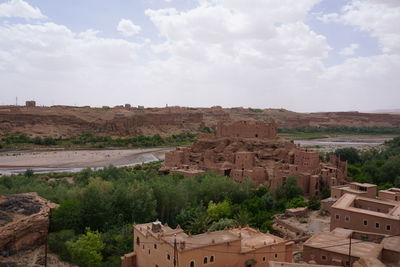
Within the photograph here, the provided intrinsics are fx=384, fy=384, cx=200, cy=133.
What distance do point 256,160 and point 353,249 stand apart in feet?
69.0

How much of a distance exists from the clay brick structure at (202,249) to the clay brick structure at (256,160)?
13.8 m

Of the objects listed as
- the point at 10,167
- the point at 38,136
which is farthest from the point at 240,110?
the point at 10,167

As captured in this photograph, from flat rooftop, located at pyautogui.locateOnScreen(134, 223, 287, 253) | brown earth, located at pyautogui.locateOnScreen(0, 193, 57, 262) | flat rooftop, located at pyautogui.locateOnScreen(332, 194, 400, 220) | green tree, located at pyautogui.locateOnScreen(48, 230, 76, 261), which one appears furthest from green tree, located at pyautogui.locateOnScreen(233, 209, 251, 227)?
brown earth, located at pyautogui.locateOnScreen(0, 193, 57, 262)

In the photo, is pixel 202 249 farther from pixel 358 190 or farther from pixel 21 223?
pixel 358 190

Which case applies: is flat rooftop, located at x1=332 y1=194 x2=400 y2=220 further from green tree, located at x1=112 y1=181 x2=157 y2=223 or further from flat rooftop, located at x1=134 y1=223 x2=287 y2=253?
green tree, located at x1=112 y1=181 x2=157 y2=223

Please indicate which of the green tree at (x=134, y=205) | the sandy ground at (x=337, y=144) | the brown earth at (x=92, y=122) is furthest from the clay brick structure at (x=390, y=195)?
the brown earth at (x=92, y=122)

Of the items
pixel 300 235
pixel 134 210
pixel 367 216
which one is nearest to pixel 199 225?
pixel 134 210

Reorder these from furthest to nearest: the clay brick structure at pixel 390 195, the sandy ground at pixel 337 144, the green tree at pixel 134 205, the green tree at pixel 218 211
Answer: the sandy ground at pixel 337 144, the clay brick structure at pixel 390 195, the green tree at pixel 218 211, the green tree at pixel 134 205

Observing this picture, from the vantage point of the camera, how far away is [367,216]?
57.0ft

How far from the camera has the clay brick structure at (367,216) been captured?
A: 16.7m

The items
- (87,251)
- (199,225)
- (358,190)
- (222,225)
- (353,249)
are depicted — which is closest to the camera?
(353,249)

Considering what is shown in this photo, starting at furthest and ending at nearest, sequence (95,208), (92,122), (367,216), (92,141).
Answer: (92,122), (92,141), (95,208), (367,216)

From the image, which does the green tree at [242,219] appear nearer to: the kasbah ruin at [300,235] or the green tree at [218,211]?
the green tree at [218,211]

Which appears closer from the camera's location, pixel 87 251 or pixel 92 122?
pixel 87 251
